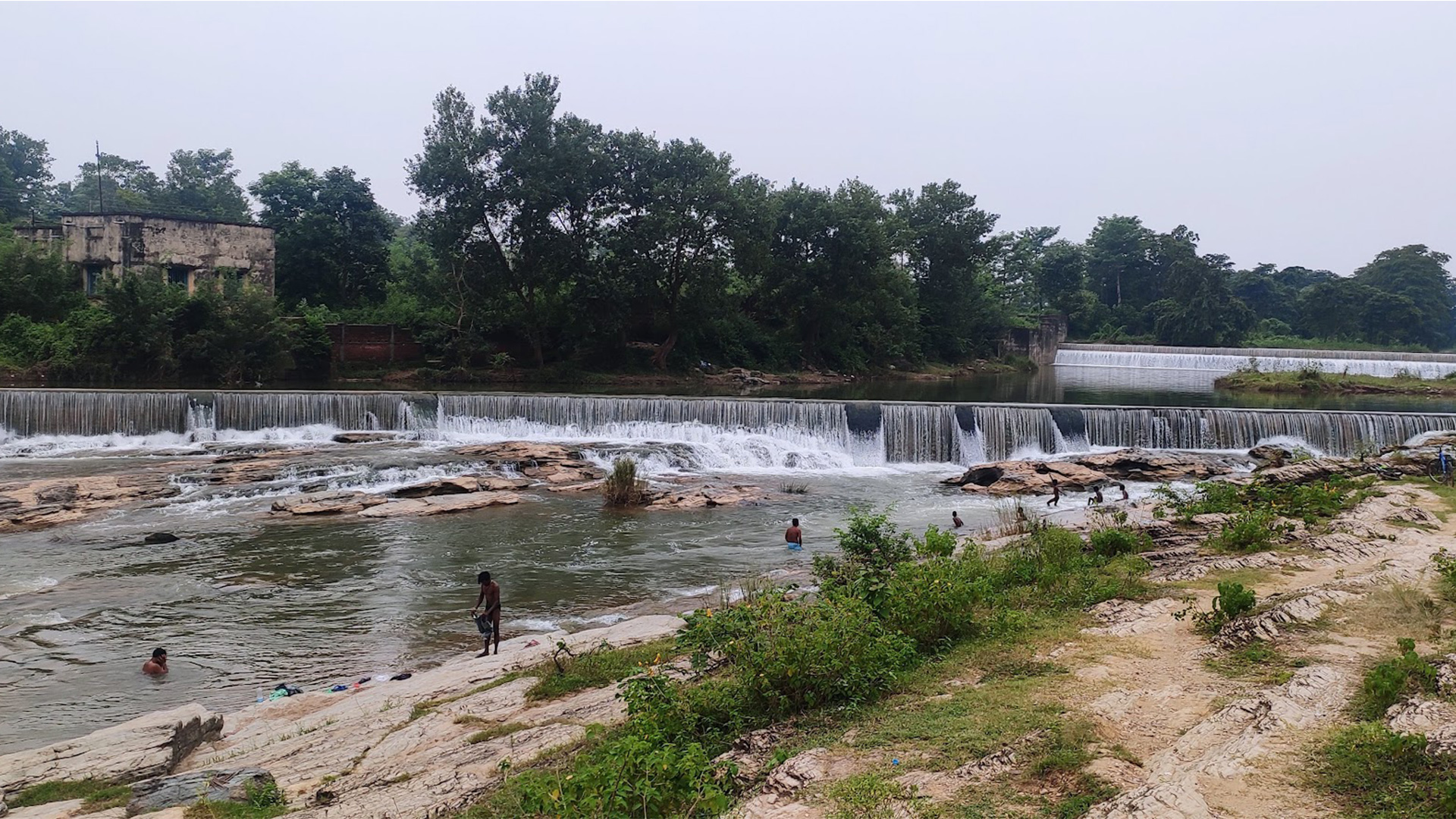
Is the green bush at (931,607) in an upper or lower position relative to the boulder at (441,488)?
upper

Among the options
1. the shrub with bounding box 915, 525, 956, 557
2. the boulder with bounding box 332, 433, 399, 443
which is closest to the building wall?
the boulder with bounding box 332, 433, 399, 443

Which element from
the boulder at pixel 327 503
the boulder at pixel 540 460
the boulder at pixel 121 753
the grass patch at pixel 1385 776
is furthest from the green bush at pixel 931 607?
the boulder at pixel 540 460

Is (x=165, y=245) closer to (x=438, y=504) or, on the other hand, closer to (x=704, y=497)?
(x=438, y=504)

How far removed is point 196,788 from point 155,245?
3228cm

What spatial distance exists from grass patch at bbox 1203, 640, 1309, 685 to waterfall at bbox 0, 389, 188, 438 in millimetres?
21920

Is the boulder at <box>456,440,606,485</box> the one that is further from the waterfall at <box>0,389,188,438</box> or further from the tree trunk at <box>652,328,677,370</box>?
the tree trunk at <box>652,328,677,370</box>

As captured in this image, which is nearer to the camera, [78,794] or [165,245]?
[78,794]

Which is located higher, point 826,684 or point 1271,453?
point 1271,453

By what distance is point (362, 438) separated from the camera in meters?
20.9

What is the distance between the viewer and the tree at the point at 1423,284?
60188 mm

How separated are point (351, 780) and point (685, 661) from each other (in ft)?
7.99

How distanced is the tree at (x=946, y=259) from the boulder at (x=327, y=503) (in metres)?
33.4

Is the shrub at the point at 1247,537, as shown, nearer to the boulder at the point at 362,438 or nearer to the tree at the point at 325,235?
the boulder at the point at 362,438

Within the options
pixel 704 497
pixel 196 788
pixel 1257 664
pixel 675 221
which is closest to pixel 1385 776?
pixel 1257 664
